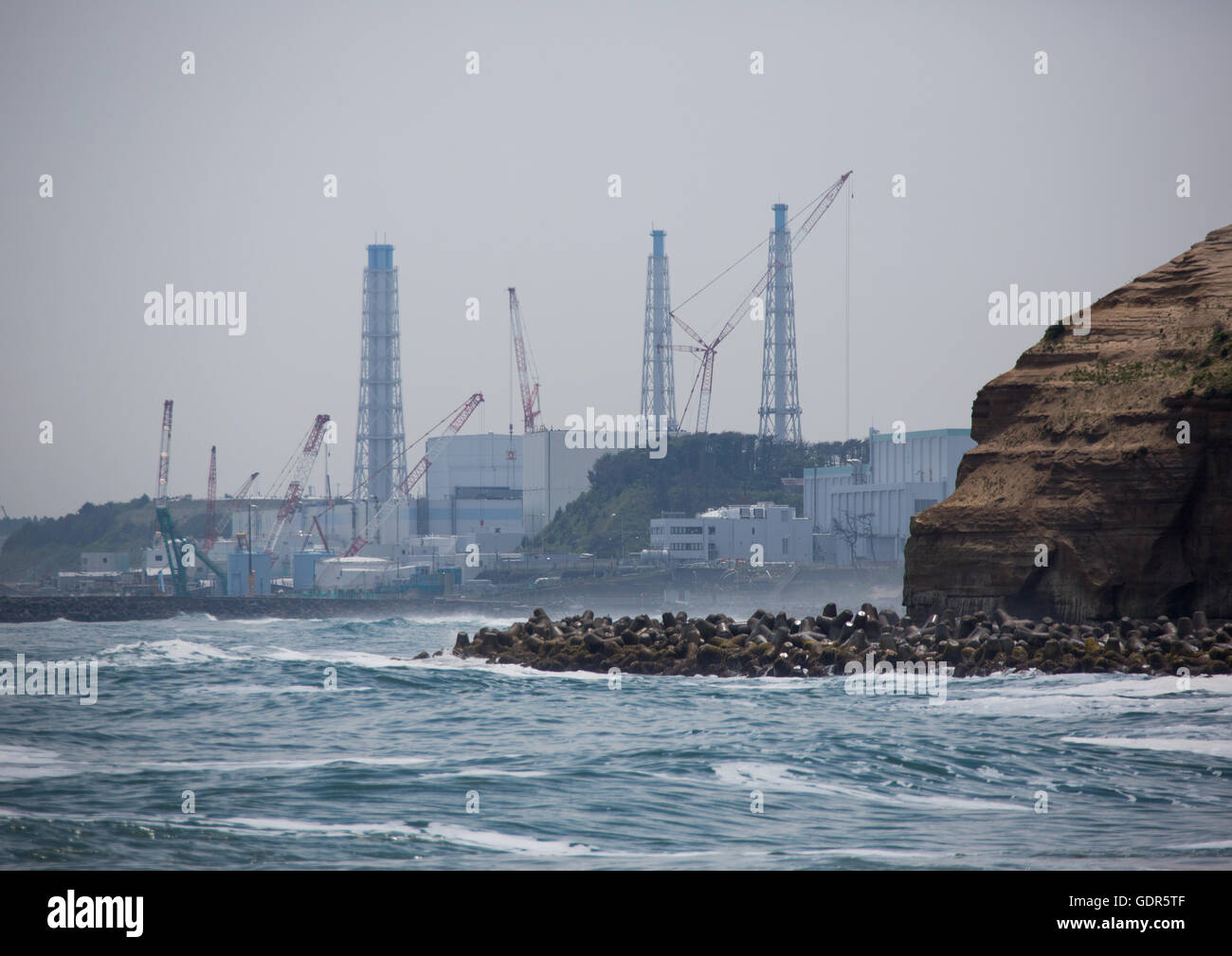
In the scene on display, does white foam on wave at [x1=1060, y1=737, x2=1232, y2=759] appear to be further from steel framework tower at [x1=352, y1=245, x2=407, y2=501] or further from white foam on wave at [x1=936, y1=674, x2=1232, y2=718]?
steel framework tower at [x1=352, y1=245, x2=407, y2=501]

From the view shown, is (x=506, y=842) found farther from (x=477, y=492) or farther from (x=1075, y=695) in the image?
(x=477, y=492)

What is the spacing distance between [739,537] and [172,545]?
65.3m

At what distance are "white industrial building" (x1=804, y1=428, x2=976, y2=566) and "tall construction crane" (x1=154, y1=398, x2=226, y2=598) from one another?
66.4 meters

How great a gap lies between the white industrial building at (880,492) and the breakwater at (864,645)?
86.0 m

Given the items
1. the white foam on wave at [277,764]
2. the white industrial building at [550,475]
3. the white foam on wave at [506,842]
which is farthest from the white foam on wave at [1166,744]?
the white industrial building at [550,475]

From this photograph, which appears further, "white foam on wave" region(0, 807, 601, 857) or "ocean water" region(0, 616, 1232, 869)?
"white foam on wave" region(0, 807, 601, 857)

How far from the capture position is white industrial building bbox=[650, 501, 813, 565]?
138000 mm

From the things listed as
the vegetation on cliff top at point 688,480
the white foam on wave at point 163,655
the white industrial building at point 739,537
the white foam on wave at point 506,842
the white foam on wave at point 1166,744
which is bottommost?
the white foam on wave at point 163,655

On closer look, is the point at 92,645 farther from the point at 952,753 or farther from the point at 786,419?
the point at 786,419

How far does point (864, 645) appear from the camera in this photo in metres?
35.1

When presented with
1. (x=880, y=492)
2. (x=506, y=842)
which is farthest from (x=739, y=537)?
(x=506, y=842)

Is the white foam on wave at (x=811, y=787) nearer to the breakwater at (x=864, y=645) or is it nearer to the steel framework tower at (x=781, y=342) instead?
the breakwater at (x=864, y=645)

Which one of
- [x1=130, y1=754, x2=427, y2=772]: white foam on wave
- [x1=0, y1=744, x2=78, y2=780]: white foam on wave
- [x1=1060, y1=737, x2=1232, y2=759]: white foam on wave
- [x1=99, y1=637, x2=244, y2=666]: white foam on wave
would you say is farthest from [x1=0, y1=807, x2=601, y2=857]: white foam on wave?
[x1=99, y1=637, x2=244, y2=666]: white foam on wave

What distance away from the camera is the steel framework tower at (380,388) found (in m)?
160
